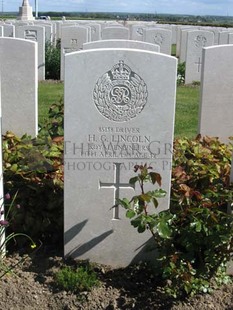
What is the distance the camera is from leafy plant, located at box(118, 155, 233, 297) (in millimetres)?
3082

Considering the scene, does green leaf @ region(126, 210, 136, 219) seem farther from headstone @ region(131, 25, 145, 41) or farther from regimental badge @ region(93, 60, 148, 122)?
Answer: headstone @ region(131, 25, 145, 41)

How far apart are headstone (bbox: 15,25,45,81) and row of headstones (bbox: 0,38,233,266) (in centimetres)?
771

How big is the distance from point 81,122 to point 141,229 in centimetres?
83

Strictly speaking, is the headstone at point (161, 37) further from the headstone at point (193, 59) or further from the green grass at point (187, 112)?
the green grass at point (187, 112)

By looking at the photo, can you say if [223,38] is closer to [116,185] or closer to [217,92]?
[217,92]

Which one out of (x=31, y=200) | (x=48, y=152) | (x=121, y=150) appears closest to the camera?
(x=121, y=150)

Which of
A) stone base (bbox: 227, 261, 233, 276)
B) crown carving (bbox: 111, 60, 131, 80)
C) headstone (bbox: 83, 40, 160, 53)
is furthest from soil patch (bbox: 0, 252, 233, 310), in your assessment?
headstone (bbox: 83, 40, 160, 53)

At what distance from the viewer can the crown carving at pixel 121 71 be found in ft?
10.8

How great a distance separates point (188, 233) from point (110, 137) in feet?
2.60

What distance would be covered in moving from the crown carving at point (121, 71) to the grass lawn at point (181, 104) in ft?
11.5

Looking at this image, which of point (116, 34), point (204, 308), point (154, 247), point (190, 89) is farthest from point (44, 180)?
point (116, 34)

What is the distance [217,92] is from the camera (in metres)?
5.20

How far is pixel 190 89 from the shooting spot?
10.7 meters

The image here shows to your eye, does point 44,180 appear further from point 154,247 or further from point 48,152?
point 154,247
